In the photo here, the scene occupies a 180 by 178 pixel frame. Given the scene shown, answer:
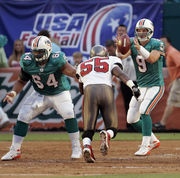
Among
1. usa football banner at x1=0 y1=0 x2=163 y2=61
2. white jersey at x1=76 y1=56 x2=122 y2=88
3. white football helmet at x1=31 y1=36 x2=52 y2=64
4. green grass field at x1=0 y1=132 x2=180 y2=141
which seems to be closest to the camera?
white jersey at x1=76 y1=56 x2=122 y2=88

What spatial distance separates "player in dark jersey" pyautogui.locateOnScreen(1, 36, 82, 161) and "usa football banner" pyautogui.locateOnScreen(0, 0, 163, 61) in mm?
7700

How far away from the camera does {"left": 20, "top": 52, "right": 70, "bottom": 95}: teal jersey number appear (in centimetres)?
809

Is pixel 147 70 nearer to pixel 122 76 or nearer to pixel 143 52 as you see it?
pixel 143 52

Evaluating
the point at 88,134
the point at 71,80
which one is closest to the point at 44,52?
the point at 88,134

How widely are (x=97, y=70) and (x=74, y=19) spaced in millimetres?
8590

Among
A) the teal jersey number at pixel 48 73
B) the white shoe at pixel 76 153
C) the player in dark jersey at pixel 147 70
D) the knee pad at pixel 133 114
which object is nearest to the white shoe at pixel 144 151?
the player in dark jersey at pixel 147 70

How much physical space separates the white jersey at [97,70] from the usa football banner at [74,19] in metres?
8.04

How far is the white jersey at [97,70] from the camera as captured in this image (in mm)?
7754

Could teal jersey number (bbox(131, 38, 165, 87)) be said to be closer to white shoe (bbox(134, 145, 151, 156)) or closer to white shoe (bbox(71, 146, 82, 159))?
white shoe (bbox(134, 145, 151, 156))

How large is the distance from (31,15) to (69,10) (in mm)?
1091

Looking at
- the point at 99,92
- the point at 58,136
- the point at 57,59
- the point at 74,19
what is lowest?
the point at 58,136

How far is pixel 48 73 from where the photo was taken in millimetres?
8094

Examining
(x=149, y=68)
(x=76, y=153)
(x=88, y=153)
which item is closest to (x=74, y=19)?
(x=149, y=68)

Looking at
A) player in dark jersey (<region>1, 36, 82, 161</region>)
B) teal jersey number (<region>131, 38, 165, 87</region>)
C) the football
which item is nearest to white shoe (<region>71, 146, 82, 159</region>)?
player in dark jersey (<region>1, 36, 82, 161</region>)
